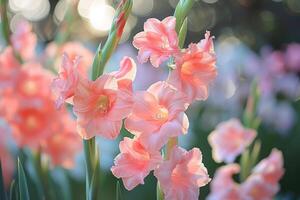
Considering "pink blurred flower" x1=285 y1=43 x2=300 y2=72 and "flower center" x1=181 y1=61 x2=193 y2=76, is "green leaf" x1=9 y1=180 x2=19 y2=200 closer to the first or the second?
"flower center" x1=181 y1=61 x2=193 y2=76

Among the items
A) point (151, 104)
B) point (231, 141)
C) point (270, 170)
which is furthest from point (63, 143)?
point (151, 104)

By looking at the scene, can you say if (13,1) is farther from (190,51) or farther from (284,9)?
(190,51)

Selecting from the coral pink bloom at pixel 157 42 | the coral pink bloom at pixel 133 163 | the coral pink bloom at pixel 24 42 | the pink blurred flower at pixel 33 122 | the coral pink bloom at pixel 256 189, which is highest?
the coral pink bloom at pixel 157 42

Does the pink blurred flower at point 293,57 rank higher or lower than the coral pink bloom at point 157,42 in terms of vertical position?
lower

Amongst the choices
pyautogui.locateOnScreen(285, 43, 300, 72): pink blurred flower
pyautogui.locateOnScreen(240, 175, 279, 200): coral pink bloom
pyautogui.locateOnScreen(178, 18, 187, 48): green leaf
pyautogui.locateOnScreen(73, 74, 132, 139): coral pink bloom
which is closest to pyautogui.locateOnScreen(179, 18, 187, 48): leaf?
pyautogui.locateOnScreen(178, 18, 187, 48): green leaf

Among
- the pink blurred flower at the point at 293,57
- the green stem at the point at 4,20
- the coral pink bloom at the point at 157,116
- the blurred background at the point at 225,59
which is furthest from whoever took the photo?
the pink blurred flower at the point at 293,57

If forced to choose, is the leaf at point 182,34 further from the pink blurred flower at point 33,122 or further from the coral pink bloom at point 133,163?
the pink blurred flower at point 33,122

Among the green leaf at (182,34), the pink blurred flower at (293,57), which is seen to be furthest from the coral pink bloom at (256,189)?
the pink blurred flower at (293,57)
